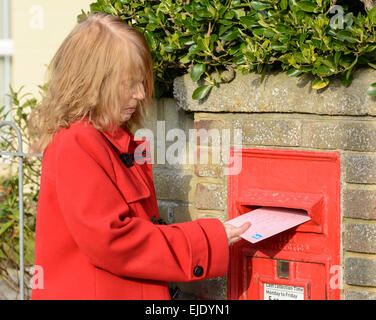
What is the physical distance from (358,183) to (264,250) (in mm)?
465

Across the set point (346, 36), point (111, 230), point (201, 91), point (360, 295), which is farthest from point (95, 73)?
point (360, 295)

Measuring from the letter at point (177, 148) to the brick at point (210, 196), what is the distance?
0.51ft

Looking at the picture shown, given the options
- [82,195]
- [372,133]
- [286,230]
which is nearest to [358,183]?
[372,133]

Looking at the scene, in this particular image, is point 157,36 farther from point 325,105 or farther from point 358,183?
point 358,183

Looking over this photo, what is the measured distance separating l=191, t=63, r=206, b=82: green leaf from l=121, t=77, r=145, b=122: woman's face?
1.38 ft

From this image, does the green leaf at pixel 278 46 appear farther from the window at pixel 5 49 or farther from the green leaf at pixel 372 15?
the window at pixel 5 49

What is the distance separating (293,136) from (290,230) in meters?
0.36

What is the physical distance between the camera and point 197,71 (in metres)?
2.27

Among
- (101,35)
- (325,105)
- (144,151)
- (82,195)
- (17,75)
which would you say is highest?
(17,75)

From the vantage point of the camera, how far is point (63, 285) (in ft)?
6.07

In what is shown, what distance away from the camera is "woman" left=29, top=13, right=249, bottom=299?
1718mm

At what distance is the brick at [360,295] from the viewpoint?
2084 mm
